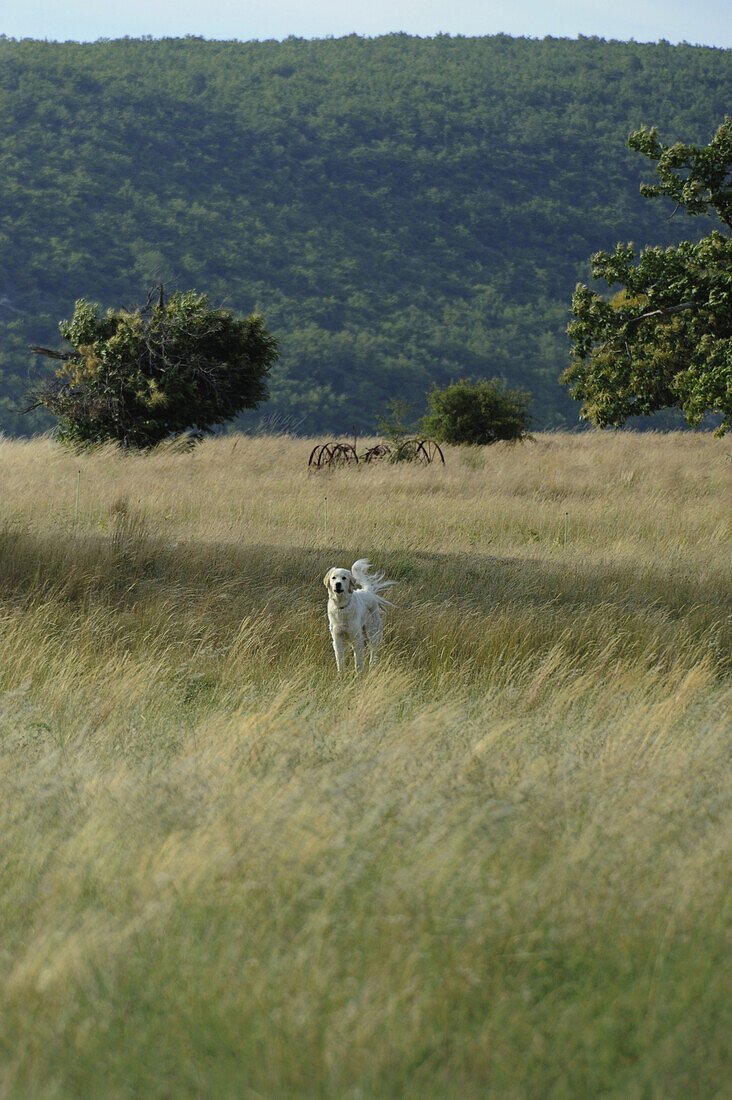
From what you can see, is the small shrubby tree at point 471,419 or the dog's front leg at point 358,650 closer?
the dog's front leg at point 358,650

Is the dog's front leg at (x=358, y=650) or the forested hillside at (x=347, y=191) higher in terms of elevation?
the forested hillside at (x=347, y=191)

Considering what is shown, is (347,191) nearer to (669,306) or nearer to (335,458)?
(335,458)

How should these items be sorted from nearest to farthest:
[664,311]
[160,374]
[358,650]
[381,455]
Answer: [358,650]
[664,311]
[381,455]
[160,374]

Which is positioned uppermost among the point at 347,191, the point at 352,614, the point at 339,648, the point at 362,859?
the point at 347,191

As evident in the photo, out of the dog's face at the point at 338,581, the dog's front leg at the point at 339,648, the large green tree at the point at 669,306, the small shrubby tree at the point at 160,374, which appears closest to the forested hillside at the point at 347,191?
the small shrubby tree at the point at 160,374

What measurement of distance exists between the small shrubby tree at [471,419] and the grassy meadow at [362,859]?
726 inches

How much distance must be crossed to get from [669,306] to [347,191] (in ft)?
238

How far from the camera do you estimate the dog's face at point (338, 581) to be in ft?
18.7

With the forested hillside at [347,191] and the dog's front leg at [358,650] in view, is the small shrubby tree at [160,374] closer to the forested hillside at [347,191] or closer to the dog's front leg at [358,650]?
the dog's front leg at [358,650]

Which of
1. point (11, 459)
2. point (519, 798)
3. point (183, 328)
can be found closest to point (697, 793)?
point (519, 798)

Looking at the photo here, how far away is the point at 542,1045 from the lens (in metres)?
2.38

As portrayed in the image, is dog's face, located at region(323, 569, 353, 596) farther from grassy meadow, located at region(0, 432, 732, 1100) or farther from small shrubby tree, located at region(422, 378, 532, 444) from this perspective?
small shrubby tree, located at region(422, 378, 532, 444)

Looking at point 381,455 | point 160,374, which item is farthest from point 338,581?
point 160,374

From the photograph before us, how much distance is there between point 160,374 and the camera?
21.2 m
